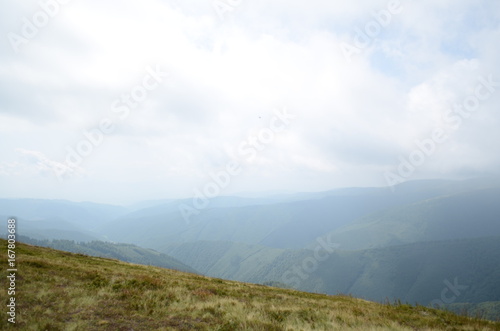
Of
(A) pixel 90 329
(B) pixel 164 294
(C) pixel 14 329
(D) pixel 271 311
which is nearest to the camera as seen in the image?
(C) pixel 14 329

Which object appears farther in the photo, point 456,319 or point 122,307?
point 456,319

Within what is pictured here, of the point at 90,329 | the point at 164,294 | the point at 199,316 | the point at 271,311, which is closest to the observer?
the point at 90,329

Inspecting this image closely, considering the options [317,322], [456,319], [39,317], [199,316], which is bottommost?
[456,319]

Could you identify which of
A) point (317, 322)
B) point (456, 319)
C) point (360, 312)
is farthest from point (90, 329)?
point (456, 319)

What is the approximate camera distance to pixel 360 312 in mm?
15328

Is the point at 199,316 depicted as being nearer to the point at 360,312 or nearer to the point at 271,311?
the point at 271,311

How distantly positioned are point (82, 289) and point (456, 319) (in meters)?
22.0

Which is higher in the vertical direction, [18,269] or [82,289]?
[18,269]

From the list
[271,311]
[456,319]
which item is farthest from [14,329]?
[456,319]

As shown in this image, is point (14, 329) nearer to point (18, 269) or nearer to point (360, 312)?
point (18, 269)

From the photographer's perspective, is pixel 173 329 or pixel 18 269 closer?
pixel 173 329

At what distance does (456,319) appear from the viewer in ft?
49.5

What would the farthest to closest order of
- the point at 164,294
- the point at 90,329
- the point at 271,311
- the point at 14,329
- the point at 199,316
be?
1. the point at 164,294
2. the point at 271,311
3. the point at 199,316
4. the point at 90,329
5. the point at 14,329

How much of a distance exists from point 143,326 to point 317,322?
813cm
